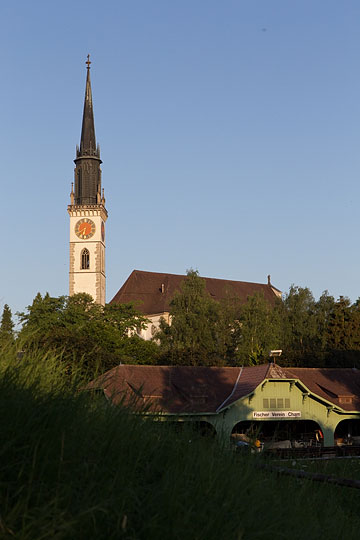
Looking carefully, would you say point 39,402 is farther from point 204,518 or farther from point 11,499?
point 204,518

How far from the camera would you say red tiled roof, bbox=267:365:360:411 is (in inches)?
1644

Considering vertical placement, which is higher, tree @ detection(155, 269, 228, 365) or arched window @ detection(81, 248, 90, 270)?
arched window @ detection(81, 248, 90, 270)

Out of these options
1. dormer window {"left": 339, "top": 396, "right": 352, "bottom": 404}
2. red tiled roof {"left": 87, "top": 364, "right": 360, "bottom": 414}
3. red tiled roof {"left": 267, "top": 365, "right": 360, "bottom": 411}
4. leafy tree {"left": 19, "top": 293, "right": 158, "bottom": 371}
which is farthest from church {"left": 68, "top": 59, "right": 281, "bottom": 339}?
dormer window {"left": 339, "top": 396, "right": 352, "bottom": 404}

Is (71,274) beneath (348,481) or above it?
above

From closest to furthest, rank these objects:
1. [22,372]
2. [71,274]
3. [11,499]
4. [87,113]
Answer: [11,499] → [22,372] → [71,274] → [87,113]

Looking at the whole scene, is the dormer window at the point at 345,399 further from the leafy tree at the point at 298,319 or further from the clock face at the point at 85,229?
the clock face at the point at 85,229

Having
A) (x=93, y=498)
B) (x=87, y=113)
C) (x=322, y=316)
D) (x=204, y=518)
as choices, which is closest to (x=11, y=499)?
(x=93, y=498)

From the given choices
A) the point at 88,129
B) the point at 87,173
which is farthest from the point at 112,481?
the point at 88,129

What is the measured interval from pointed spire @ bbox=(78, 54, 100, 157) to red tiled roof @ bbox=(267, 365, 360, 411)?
243 ft

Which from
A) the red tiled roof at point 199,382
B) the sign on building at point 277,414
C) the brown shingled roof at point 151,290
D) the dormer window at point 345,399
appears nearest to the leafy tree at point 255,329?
the dormer window at point 345,399

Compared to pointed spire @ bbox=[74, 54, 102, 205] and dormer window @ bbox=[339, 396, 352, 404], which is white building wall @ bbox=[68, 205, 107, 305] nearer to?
pointed spire @ bbox=[74, 54, 102, 205]

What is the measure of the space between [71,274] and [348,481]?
9908cm

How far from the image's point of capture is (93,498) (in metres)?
5.43

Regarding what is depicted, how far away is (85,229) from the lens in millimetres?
108438
